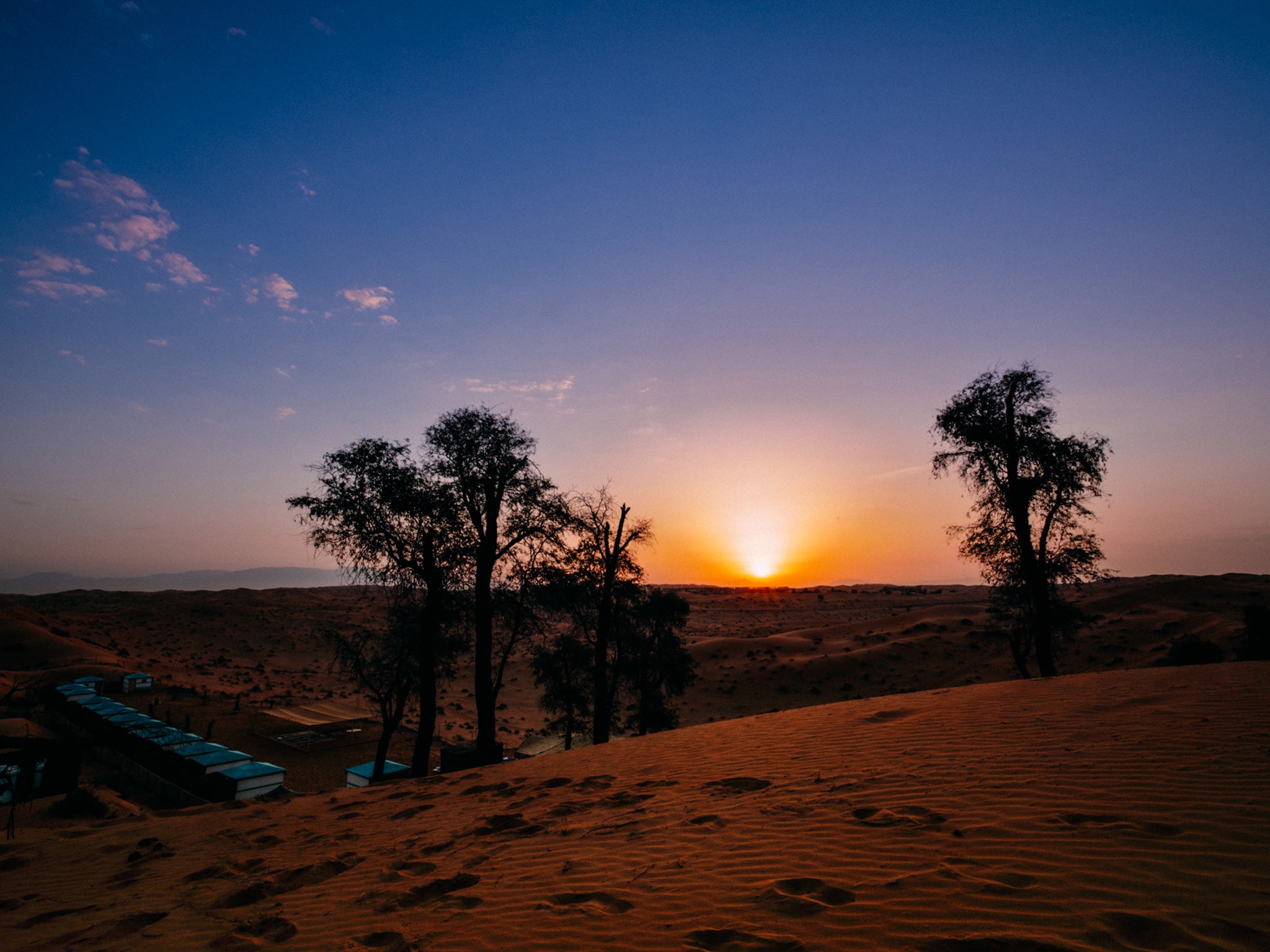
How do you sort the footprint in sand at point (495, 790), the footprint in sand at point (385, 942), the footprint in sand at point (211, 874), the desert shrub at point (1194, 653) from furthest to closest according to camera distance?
the desert shrub at point (1194, 653), the footprint in sand at point (495, 790), the footprint in sand at point (211, 874), the footprint in sand at point (385, 942)

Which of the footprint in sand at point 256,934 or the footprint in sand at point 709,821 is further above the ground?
the footprint in sand at point 709,821

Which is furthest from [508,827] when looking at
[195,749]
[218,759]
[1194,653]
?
[1194,653]

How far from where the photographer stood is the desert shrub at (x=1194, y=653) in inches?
805

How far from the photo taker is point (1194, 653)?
813 inches

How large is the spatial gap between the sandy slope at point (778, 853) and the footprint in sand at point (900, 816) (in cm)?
3

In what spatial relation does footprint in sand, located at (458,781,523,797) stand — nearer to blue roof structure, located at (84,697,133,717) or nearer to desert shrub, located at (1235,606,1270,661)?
blue roof structure, located at (84,697,133,717)

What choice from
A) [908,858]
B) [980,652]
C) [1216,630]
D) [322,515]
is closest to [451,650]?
[322,515]

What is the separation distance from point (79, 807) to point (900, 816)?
48.0 ft

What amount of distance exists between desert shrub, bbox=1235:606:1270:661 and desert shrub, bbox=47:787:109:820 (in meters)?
30.5

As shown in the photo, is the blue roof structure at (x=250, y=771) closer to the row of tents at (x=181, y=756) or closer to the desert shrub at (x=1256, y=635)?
the row of tents at (x=181, y=756)

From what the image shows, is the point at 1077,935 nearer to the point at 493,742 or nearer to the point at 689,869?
the point at 689,869

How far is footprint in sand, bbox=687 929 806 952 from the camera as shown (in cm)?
373

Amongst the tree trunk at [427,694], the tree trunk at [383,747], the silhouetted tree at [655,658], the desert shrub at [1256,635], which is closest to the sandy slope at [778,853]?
the tree trunk at [427,694]

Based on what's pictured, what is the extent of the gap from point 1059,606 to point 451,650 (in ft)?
74.3
